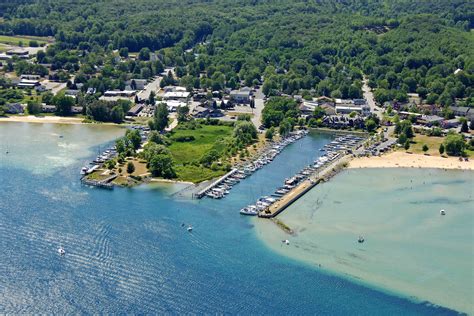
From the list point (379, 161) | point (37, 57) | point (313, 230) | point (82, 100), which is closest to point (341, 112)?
point (379, 161)

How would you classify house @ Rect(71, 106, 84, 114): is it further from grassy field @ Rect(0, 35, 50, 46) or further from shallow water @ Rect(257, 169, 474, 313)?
grassy field @ Rect(0, 35, 50, 46)

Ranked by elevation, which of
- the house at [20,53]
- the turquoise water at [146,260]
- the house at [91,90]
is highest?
the house at [20,53]

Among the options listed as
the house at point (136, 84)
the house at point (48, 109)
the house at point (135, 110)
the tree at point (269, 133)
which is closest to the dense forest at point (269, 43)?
the house at point (136, 84)

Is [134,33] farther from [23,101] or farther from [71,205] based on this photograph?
[71,205]

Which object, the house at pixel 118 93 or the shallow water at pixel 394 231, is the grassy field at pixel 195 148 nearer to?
the shallow water at pixel 394 231

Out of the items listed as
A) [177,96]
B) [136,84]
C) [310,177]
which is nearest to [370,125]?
[310,177]

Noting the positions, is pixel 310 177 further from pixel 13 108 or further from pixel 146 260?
pixel 13 108
